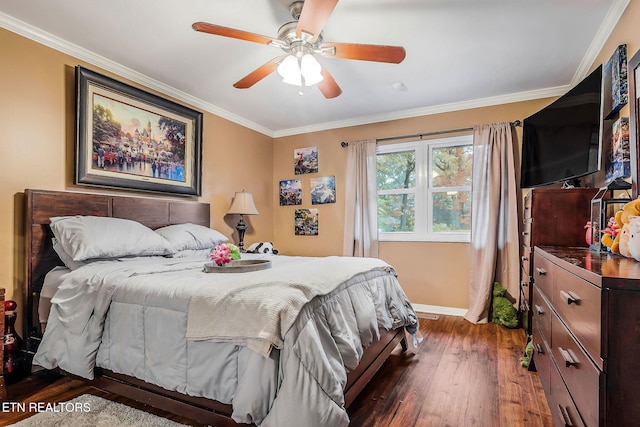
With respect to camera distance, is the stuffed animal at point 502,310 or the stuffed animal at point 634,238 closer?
the stuffed animal at point 634,238

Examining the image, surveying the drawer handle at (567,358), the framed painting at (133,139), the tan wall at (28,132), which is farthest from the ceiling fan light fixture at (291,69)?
the drawer handle at (567,358)

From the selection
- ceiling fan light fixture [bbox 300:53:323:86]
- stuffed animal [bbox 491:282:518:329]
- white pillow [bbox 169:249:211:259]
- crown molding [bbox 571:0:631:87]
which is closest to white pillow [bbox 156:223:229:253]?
white pillow [bbox 169:249:211:259]

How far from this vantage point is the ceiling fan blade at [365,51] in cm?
200

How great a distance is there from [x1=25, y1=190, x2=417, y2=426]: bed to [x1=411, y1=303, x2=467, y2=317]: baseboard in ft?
5.51

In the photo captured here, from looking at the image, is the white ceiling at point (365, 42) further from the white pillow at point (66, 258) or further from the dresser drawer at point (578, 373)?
the dresser drawer at point (578, 373)

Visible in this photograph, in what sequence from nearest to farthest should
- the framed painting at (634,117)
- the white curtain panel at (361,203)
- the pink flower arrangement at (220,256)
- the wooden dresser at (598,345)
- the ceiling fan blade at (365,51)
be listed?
the wooden dresser at (598,345)
the framed painting at (634,117)
the ceiling fan blade at (365,51)
the pink flower arrangement at (220,256)
the white curtain panel at (361,203)

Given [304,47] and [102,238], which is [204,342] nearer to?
[102,238]

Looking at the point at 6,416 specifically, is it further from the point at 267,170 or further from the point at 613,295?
the point at 267,170

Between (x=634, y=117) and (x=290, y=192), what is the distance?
3785mm

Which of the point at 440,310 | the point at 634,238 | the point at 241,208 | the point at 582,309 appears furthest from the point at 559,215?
the point at 241,208

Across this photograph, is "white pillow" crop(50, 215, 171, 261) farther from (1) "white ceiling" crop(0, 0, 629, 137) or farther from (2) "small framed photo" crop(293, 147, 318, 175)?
(2) "small framed photo" crop(293, 147, 318, 175)

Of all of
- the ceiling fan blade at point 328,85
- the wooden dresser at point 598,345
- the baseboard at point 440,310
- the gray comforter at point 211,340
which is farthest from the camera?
the baseboard at point 440,310

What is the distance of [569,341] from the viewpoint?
128 cm

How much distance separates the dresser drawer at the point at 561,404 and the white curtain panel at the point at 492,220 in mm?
2065
